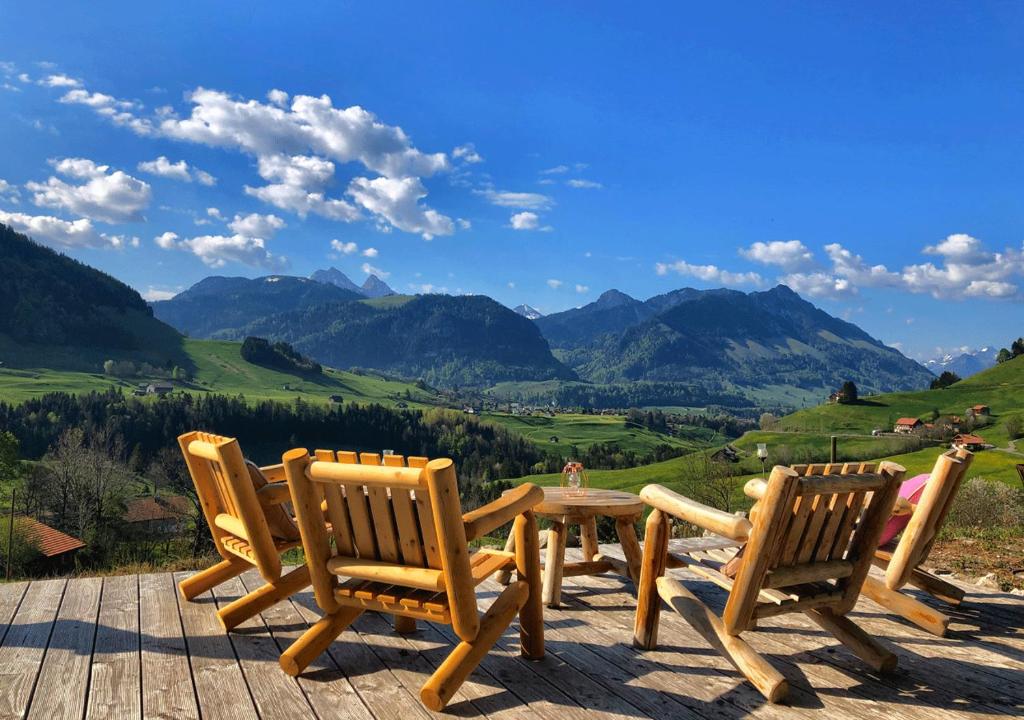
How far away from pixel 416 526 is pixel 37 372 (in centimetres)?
18510

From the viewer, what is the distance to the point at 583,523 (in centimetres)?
604

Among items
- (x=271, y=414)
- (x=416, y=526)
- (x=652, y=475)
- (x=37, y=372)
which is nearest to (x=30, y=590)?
(x=416, y=526)

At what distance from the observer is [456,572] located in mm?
3326

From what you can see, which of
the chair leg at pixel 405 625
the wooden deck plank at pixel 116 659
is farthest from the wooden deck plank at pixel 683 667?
the wooden deck plank at pixel 116 659

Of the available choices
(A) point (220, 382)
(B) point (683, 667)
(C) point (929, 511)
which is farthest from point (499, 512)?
(A) point (220, 382)

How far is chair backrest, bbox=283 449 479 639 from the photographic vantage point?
3.24 metres

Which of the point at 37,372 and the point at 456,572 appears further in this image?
the point at 37,372

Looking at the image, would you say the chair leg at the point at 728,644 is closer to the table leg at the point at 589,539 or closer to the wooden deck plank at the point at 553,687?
the wooden deck plank at the point at 553,687

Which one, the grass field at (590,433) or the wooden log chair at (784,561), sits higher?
the wooden log chair at (784,561)

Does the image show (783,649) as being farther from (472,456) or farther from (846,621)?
(472,456)

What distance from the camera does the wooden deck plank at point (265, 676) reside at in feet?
11.0

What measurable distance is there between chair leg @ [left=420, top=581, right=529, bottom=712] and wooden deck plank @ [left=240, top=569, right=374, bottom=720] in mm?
325

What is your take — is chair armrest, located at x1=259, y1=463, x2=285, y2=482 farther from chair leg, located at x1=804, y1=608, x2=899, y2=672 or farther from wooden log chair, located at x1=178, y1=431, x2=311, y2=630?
chair leg, located at x1=804, y1=608, x2=899, y2=672

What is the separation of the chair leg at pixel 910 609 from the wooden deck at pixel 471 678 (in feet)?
0.33
